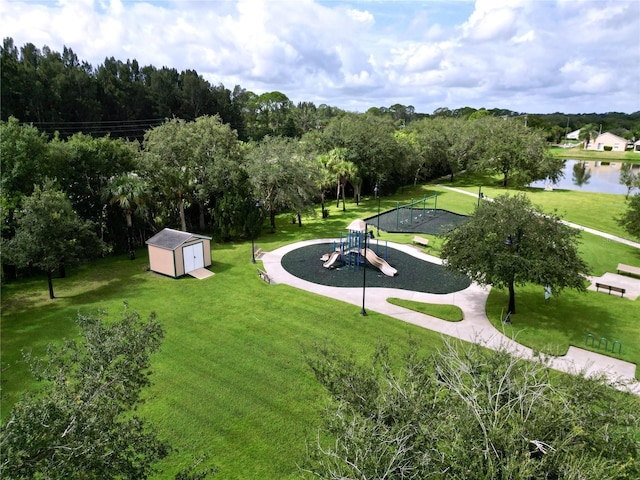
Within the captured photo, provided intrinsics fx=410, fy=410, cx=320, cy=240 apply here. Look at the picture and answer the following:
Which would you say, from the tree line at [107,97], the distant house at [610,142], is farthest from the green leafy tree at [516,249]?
the distant house at [610,142]

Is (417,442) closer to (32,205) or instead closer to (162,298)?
(162,298)

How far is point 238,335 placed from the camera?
16.1m

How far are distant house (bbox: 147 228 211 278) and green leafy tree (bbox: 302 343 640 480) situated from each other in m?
16.7

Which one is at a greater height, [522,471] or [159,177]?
[159,177]

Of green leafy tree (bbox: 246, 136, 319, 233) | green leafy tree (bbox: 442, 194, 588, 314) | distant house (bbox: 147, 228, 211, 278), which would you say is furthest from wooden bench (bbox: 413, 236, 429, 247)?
distant house (bbox: 147, 228, 211, 278)

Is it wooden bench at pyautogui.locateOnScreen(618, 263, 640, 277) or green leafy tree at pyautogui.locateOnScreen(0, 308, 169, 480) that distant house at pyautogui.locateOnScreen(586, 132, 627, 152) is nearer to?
wooden bench at pyautogui.locateOnScreen(618, 263, 640, 277)

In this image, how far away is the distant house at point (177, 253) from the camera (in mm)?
22000

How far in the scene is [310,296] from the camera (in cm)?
1980

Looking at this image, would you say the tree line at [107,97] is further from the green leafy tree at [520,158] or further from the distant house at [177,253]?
the distant house at [177,253]

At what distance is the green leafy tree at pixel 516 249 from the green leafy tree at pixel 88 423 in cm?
1300

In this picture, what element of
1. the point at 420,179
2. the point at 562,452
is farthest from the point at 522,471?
the point at 420,179

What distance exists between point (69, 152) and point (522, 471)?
2652 centimetres

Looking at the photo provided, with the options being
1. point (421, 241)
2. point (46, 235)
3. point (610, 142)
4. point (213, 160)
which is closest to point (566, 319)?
point (421, 241)

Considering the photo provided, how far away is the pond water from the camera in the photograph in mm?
55638
